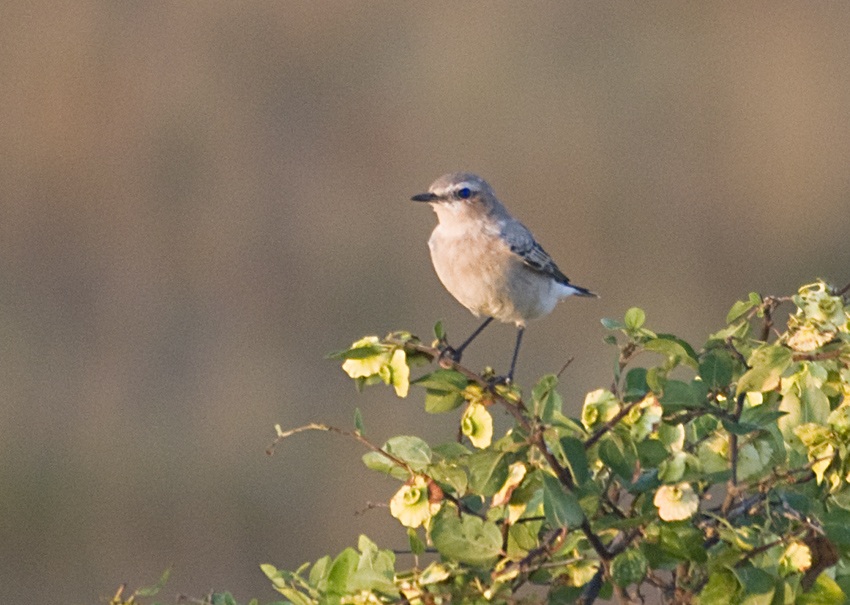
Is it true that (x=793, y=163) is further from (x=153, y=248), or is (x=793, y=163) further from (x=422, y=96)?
(x=153, y=248)

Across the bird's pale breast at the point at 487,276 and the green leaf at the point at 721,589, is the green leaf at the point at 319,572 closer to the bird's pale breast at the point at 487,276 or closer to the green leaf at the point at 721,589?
the green leaf at the point at 721,589

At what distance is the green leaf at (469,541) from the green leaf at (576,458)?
18cm

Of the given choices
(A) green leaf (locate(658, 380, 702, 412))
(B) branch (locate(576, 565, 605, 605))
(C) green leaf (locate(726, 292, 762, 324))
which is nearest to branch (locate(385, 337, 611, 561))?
(B) branch (locate(576, 565, 605, 605))

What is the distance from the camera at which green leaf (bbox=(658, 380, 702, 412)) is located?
107 inches

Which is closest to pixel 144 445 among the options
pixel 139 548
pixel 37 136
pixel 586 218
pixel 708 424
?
pixel 139 548

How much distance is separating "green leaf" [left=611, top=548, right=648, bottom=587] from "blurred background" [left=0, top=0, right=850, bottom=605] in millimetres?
A: 6570

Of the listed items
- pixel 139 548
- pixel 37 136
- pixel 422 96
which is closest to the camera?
pixel 139 548

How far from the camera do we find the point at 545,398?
8.98 ft

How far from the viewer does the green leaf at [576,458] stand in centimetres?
260

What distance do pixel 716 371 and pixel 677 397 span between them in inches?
6.4

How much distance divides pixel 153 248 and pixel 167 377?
117 centimetres

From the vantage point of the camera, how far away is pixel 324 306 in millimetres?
11430

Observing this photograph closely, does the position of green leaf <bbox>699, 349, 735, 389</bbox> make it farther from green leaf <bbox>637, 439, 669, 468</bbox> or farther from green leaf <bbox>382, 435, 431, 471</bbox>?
green leaf <bbox>382, 435, 431, 471</bbox>

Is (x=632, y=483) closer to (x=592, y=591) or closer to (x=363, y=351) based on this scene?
(x=592, y=591)
